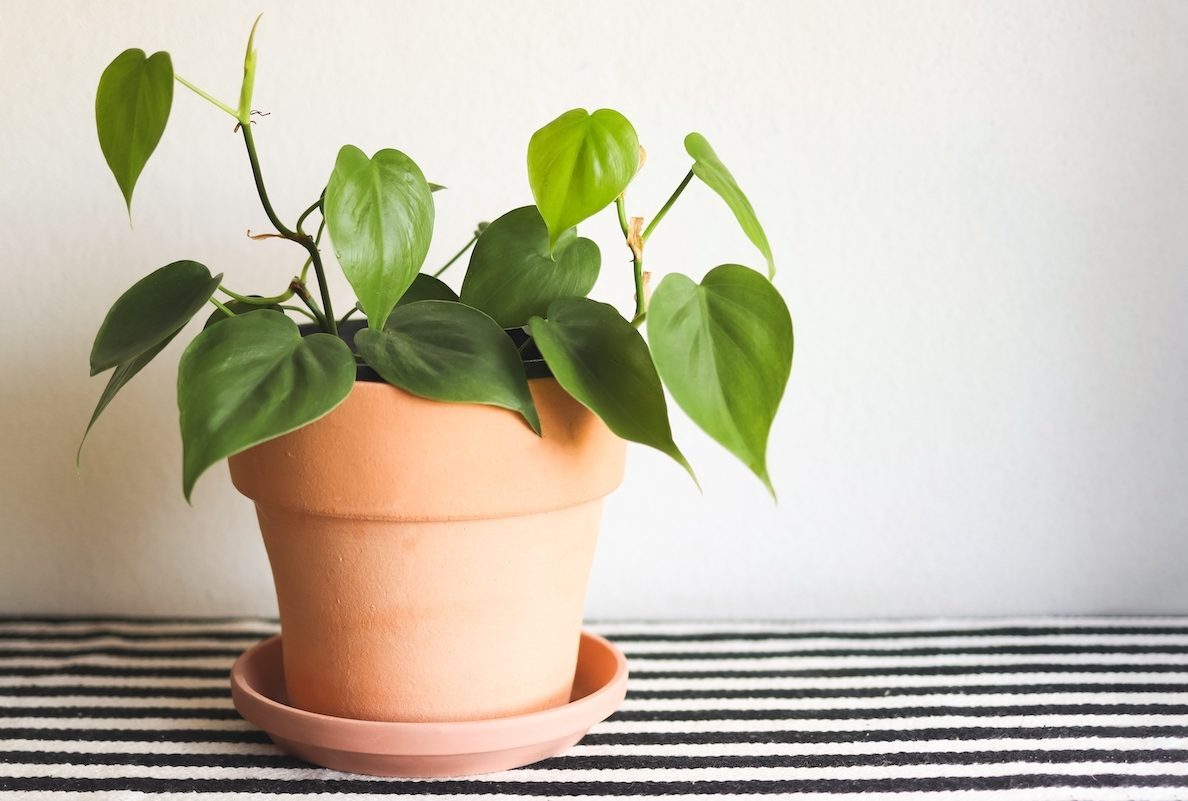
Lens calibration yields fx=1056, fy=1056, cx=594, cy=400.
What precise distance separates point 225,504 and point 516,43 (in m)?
0.62

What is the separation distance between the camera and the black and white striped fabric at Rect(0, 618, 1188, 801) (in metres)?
0.83

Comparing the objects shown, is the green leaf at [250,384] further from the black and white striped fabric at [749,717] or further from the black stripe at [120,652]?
the black stripe at [120,652]

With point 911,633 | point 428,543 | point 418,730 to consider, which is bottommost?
point 911,633

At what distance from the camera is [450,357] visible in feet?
2.42

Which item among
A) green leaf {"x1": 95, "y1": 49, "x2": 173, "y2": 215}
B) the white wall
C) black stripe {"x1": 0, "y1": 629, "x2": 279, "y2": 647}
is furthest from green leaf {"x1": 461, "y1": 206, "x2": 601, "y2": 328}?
black stripe {"x1": 0, "y1": 629, "x2": 279, "y2": 647}

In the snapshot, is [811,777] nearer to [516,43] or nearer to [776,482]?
[776,482]

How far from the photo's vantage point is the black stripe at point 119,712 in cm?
96

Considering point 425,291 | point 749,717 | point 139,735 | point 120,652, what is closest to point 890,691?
point 749,717

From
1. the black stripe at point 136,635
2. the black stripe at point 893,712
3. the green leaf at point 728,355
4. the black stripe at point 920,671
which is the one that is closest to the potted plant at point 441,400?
the green leaf at point 728,355

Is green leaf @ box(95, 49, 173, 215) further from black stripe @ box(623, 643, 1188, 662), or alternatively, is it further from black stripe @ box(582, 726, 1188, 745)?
black stripe @ box(623, 643, 1188, 662)

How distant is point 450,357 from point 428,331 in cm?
3

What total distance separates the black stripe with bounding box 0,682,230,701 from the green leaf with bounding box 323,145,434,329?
506mm

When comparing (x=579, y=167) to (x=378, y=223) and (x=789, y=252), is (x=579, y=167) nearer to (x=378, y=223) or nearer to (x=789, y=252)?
(x=378, y=223)

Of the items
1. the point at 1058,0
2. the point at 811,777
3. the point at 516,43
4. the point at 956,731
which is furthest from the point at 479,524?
the point at 1058,0
